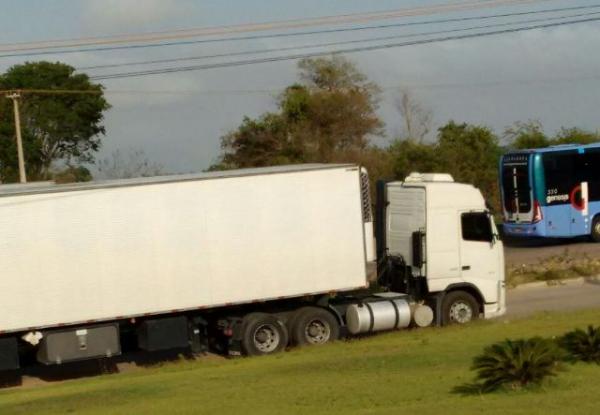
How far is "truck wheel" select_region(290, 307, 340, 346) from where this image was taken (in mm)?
20094

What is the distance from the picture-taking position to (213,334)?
66.9 feet

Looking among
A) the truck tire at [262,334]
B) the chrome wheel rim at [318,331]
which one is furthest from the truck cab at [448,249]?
the truck tire at [262,334]

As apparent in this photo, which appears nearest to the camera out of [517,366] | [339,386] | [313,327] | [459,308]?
[517,366]

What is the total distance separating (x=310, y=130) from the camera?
5459 centimetres

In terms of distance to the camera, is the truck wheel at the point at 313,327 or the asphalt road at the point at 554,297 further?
the asphalt road at the point at 554,297

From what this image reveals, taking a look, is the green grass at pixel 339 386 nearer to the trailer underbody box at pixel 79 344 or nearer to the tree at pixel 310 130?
the trailer underbody box at pixel 79 344

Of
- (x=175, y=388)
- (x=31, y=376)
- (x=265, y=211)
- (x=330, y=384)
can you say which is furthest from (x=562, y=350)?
(x=31, y=376)

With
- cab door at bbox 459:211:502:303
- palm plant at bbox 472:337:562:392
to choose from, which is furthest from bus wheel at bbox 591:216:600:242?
palm plant at bbox 472:337:562:392

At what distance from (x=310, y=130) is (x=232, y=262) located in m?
35.5

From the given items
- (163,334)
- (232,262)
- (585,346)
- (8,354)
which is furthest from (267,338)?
(585,346)

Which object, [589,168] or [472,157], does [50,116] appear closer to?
[472,157]

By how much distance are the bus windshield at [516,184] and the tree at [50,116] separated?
2534 cm

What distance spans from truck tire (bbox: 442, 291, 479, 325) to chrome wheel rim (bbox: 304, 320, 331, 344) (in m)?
2.51

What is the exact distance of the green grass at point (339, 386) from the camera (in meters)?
11.7
